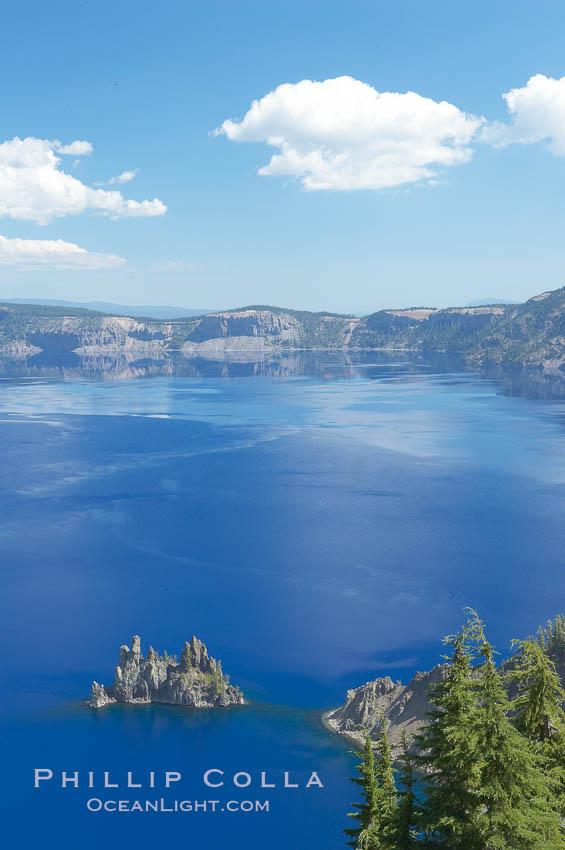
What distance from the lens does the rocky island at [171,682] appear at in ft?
172

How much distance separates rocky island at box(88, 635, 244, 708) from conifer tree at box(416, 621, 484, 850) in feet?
112

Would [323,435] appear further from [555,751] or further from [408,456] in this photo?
[555,751]

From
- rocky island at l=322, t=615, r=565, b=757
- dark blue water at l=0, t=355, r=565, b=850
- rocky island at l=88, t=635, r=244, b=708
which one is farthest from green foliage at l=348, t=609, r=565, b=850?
rocky island at l=88, t=635, r=244, b=708

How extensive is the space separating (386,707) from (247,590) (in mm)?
25151

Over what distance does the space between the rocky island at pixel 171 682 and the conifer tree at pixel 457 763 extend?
112ft

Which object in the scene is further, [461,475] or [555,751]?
[461,475]

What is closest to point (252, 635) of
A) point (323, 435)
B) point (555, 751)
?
point (555, 751)

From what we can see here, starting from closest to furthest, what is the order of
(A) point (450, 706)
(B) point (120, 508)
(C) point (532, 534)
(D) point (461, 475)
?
1. (A) point (450, 706)
2. (C) point (532, 534)
3. (B) point (120, 508)
4. (D) point (461, 475)

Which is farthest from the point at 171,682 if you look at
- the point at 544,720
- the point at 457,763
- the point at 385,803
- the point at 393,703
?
the point at 457,763

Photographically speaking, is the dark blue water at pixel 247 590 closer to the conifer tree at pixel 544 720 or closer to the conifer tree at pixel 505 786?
the conifer tree at pixel 544 720

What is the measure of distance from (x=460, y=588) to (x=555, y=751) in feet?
158

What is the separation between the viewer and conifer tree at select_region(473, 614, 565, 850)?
61.7ft

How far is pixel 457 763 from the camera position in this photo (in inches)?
760

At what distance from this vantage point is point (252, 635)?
6162cm
